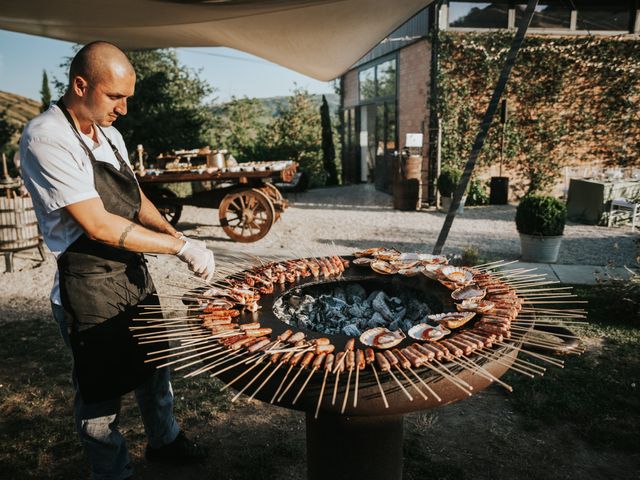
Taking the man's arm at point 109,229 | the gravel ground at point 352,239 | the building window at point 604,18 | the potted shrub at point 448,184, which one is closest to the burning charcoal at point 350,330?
the man's arm at point 109,229

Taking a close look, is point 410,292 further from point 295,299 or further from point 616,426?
point 616,426

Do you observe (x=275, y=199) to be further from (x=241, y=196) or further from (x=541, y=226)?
(x=541, y=226)

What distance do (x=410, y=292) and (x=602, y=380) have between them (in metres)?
1.92

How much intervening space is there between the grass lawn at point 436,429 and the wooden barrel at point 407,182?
6899 mm

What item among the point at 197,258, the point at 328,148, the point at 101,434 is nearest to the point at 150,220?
the point at 197,258

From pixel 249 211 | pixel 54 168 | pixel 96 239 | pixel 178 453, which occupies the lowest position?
pixel 178 453

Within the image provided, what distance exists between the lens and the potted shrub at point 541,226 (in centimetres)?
591

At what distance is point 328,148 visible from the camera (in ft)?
53.0

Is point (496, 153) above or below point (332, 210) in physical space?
above

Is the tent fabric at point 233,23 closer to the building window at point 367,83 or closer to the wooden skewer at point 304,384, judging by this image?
the wooden skewer at point 304,384

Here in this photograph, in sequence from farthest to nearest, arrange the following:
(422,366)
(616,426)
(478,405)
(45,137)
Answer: (478,405) → (616,426) → (45,137) → (422,366)

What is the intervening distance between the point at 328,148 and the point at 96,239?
14.8 metres

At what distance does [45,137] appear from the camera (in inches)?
67.8

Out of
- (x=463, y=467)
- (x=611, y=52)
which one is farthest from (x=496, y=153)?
(x=463, y=467)
